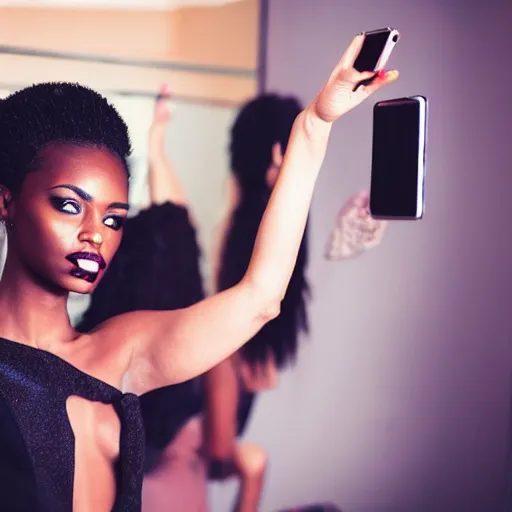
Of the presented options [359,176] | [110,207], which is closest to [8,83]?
[110,207]

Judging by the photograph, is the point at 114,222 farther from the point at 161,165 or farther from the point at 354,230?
the point at 354,230

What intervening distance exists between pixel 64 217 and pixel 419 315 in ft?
1.72

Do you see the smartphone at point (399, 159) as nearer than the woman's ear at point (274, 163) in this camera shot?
Yes

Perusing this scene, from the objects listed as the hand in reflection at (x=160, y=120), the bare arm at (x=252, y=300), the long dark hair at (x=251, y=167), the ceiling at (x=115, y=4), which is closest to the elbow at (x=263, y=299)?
the bare arm at (x=252, y=300)

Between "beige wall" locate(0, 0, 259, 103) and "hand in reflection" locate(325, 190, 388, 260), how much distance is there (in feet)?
0.68

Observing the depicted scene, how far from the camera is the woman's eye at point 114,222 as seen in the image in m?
0.84

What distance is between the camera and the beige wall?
87 cm

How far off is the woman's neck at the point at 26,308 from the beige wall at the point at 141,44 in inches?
9.1

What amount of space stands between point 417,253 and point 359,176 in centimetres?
14

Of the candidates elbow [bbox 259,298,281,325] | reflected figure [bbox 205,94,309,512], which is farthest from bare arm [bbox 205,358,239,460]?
elbow [bbox 259,298,281,325]

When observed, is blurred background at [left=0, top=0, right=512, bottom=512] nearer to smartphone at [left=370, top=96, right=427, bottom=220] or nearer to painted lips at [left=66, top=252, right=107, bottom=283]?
smartphone at [left=370, top=96, right=427, bottom=220]

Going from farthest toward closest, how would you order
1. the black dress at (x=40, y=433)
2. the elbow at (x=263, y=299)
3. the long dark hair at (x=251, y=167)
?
1. the long dark hair at (x=251, y=167)
2. the elbow at (x=263, y=299)
3. the black dress at (x=40, y=433)

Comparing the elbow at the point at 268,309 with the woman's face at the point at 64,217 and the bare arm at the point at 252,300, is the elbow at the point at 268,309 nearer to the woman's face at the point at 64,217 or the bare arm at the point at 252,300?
the bare arm at the point at 252,300

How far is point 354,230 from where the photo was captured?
102cm
